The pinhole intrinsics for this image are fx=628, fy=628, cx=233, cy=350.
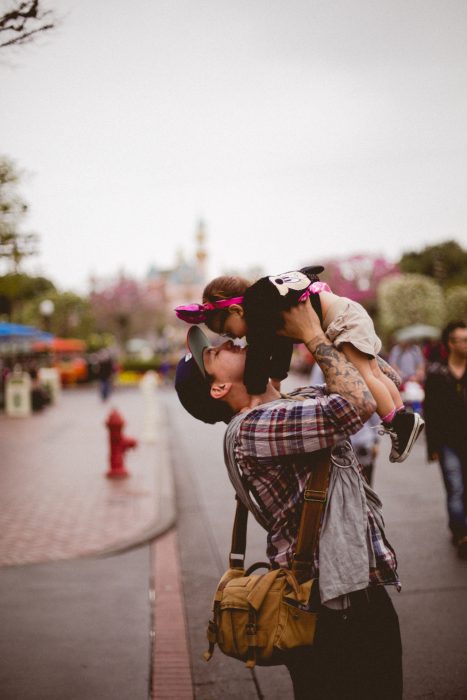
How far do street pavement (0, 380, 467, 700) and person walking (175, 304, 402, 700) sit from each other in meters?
1.73

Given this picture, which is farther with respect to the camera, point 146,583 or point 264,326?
point 146,583

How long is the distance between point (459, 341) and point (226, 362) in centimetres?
388

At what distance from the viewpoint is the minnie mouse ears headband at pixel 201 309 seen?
2041 mm

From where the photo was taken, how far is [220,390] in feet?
6.83

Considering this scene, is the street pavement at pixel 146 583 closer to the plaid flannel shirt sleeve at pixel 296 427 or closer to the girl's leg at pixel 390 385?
the girl's leg at pixel 390 385

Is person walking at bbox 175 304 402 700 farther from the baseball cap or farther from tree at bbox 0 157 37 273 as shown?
tree at bbox 0 157 37 273

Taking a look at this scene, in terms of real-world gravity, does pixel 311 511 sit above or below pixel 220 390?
below

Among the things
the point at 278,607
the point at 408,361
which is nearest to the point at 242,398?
the point at 278,607

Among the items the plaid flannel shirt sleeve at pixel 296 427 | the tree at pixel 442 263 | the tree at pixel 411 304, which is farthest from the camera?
the tree at pixel 442 263

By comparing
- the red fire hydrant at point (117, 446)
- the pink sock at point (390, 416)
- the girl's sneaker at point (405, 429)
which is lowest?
the red fire hydrant at point (117, 446)

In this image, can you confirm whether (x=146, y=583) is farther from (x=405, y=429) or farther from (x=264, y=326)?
(x=264, y=326)

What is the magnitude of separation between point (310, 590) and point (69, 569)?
13.3ft

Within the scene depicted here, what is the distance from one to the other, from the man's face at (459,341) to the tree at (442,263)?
5497 cm

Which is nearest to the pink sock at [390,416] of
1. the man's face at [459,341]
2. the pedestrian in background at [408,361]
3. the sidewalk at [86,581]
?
the sidewalk at [86,581]
